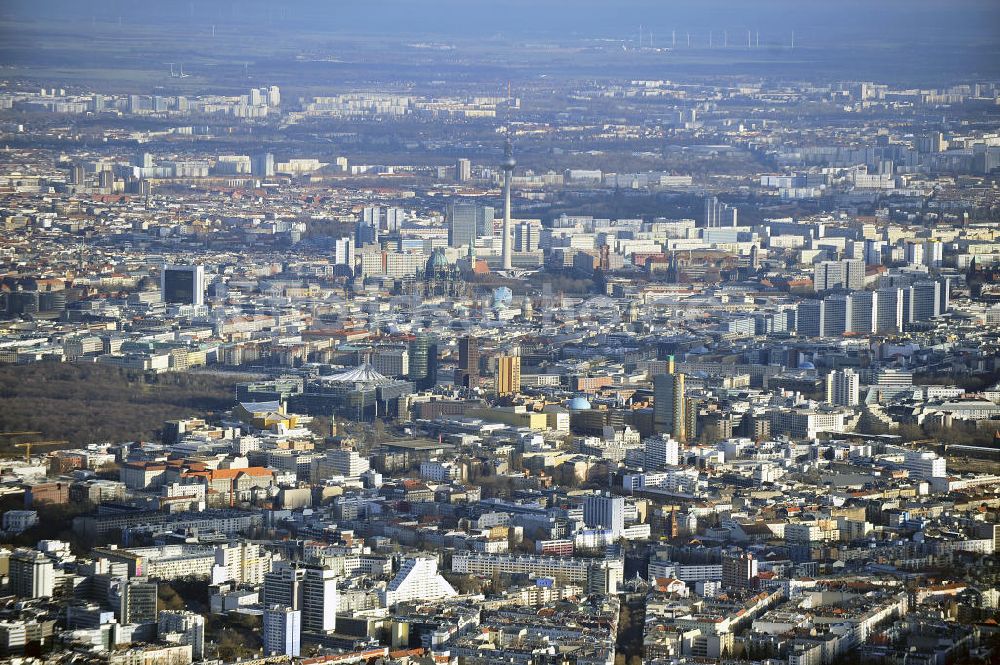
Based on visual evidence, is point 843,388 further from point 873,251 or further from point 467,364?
point 873,251

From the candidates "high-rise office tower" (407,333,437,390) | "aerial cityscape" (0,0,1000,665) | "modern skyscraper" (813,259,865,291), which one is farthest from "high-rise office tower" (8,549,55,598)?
"modern skyscraper" (813,259,865,291)

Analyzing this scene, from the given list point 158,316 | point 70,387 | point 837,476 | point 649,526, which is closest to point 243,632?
point 649,526

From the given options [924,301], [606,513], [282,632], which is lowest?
[282,632]


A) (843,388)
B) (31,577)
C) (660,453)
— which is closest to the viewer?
(31,577)

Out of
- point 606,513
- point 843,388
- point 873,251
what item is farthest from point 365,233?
point 606,513

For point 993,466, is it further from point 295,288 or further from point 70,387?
point 295,288

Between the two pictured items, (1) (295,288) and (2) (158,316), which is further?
(1) (295,288)

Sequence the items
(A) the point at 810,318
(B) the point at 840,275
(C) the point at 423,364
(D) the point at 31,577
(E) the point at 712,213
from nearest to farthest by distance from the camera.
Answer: (D) the point at 31,577, (C) the point at 423,364, (A) the point at 810,318, (B) the point at 840,275, (E) the point at 712,213
